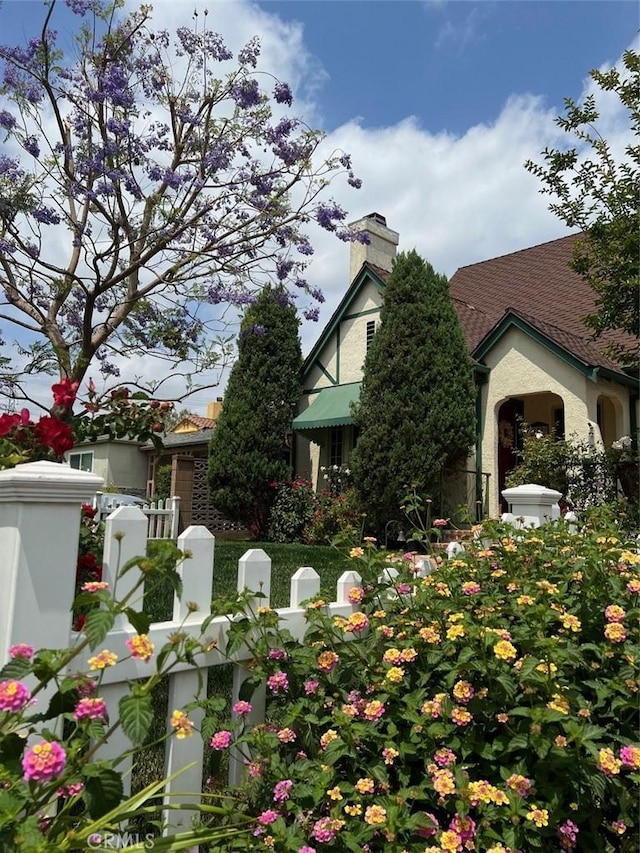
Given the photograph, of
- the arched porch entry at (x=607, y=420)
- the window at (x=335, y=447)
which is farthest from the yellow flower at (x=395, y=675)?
the window at (x=335, y=447)

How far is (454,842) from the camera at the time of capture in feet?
5.22

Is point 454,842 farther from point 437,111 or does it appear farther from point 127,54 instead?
point 127,54

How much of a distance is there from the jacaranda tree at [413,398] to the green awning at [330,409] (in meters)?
1.51

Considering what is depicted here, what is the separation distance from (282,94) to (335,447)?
856 cm

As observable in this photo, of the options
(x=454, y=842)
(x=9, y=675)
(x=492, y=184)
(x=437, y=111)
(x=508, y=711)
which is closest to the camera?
(x=9, y=675)

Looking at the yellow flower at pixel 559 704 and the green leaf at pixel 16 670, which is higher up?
the green leaf at pixel 16 670

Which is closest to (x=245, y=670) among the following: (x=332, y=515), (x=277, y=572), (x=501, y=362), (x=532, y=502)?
(x=532, y=502)

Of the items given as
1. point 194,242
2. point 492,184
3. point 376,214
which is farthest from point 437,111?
point 376,214

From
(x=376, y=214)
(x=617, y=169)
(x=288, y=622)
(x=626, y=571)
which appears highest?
(x=376, y=214)

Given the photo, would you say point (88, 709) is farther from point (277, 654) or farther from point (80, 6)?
point (80, 6)

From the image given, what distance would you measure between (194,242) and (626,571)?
19.7 feet

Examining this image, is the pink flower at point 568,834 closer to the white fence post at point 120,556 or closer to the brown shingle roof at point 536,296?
the white fence post at point 120,556

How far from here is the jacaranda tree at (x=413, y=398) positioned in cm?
1072

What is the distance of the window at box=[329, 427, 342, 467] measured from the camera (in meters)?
14.3
